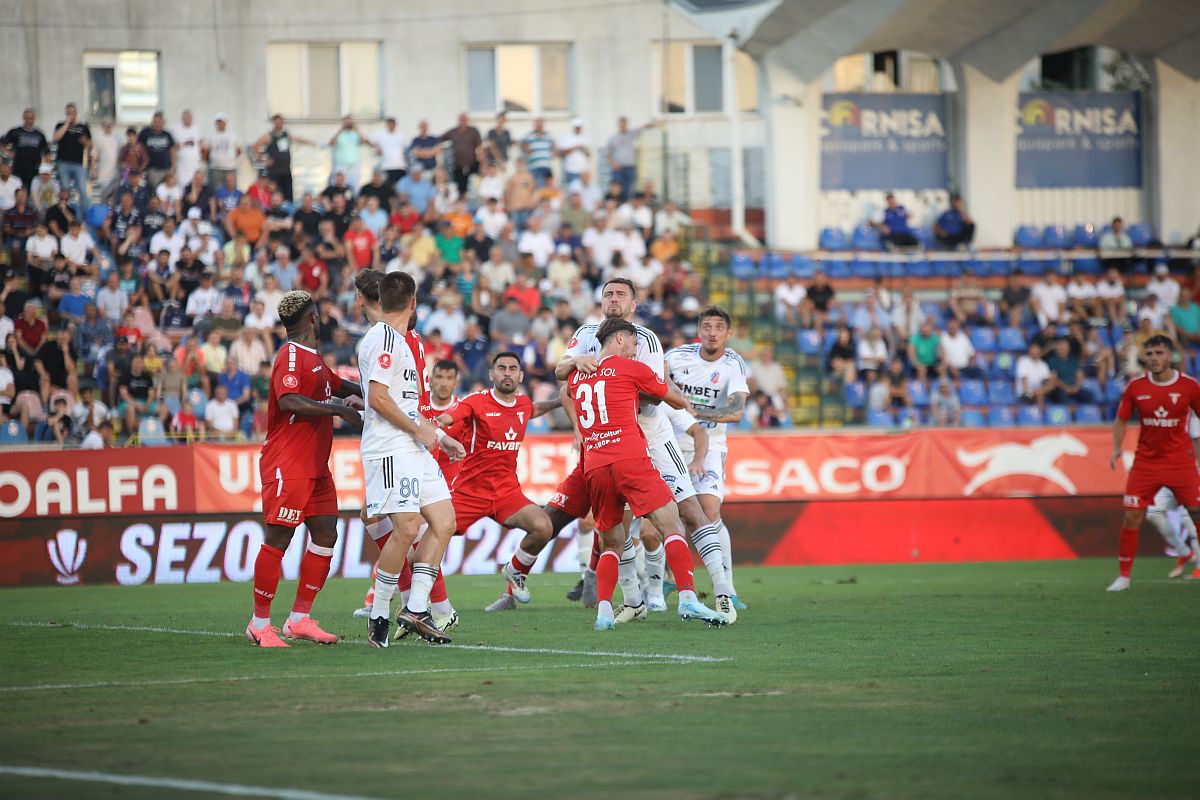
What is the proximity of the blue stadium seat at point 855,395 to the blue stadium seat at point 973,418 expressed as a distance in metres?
1.78

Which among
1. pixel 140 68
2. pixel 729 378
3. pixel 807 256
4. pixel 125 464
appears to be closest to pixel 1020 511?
pixel 807 256

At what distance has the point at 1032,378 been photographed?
27203mm

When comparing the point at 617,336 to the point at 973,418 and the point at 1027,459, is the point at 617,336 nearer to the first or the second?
the point at 1027,459

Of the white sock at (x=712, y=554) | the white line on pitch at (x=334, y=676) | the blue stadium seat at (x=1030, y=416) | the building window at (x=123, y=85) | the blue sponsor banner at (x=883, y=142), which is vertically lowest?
the white line on pitch at (x=334, y=676)

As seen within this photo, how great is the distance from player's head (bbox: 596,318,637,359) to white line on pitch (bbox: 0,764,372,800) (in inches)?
243

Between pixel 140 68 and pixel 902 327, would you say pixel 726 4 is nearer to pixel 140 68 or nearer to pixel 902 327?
pixel 902 327

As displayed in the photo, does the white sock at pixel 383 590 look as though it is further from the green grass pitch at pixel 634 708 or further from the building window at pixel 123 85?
the building window at pixel 123 85

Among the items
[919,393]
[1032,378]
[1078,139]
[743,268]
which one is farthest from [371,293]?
[1078,139]

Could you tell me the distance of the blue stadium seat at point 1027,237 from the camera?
32.3 m

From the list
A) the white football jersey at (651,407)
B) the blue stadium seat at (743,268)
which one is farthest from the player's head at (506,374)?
the blue stadium seat at (743,268)

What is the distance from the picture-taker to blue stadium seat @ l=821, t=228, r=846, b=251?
31047mm

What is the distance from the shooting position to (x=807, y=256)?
30328 millimetres

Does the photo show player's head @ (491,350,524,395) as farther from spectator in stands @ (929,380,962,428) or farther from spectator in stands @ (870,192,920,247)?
spectator in stands @ (870,192,920,247)

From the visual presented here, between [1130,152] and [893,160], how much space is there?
17.8 feet
